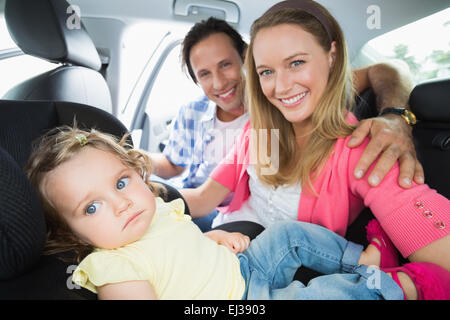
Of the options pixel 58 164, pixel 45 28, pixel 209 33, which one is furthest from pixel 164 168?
pixel 58 164

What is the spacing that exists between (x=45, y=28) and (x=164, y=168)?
1.03 m

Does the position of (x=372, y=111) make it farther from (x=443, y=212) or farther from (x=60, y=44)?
(x=60, y=44)

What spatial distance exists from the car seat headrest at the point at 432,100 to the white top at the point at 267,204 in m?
0.62

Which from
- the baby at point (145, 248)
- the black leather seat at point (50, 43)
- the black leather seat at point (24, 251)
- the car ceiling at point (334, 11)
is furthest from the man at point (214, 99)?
the black leather seat at point (24, 251)

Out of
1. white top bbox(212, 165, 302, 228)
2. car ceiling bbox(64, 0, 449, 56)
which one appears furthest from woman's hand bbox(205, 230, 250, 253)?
car ceiling bbox(64, 0, 449, 56)

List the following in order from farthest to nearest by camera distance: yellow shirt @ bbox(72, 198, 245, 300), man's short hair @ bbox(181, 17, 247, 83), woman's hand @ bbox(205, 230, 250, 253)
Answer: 1. man's short hair @ bbox(181, 17, 247, 83)
2. woman's hand @ bbox(205, 230, 250, 253)
3. yellow shirt @ bbox(72, 198, 245, 300)

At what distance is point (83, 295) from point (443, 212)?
93cm

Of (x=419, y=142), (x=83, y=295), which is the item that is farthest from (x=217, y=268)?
(x=419, y=142)

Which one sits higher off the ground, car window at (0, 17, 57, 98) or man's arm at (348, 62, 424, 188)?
car window at (0, 17, 57, 98)

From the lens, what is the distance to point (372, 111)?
1.56m

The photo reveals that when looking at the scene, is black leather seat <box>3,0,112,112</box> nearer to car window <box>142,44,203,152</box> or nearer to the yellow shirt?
the yellow shirt

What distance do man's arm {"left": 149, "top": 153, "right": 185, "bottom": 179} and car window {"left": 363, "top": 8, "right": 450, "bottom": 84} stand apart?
58.7 inches

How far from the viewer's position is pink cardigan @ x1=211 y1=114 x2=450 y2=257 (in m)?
0.86

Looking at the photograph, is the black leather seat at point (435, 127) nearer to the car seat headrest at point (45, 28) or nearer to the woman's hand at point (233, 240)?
the woman's hand at point (233, 240)
